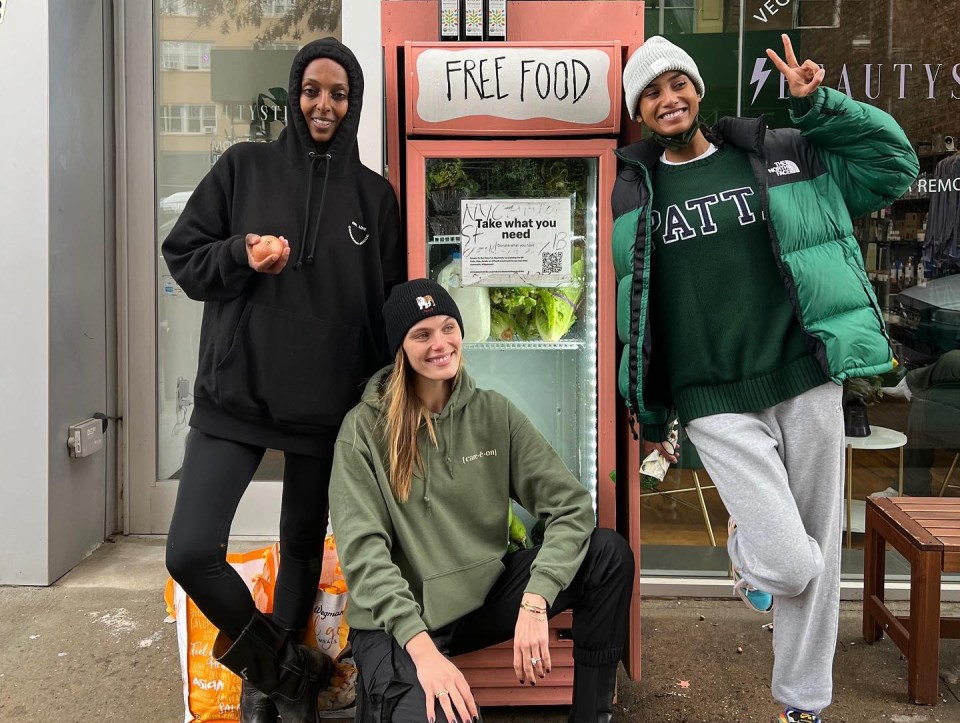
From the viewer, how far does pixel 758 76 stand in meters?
3.68

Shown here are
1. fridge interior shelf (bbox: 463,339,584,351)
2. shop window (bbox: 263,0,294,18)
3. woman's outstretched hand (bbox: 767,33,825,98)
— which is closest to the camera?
woman's outstretched hand (bbox: 767,33,825,98)

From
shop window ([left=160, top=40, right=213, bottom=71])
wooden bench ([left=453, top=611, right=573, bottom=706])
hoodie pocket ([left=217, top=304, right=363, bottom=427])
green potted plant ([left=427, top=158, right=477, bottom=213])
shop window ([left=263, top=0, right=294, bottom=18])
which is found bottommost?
wooden bench ([left=453, top=611, right=573, bottom=706])

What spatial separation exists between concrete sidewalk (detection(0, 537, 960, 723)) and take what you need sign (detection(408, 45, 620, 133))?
192 centimetres

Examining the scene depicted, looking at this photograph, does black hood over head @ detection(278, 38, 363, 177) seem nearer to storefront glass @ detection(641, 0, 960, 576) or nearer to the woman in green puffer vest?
the woman in green puffer vest

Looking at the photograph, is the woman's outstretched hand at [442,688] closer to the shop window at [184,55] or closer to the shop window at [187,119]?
the shop window at [187,119]

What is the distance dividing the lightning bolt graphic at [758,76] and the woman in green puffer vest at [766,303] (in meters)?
1.34

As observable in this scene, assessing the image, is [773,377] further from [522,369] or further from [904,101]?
[904,101]

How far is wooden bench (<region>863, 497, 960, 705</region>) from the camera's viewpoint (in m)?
2.85

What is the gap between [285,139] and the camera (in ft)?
8.64

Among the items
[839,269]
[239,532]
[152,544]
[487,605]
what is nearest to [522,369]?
[487,605]

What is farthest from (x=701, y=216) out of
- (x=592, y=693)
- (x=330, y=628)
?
(x=330, y=628)

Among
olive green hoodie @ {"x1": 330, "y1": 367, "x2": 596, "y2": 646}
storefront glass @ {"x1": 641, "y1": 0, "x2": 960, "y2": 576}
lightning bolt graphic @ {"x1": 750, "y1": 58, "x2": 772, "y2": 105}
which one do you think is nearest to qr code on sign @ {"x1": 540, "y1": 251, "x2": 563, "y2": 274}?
olive green hoodie @ {"x1": 330, "y1": 367, "x2": 596, "y2": 646}

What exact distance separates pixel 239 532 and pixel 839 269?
3.14 m

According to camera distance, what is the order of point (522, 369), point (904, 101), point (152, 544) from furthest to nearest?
point (152, 544) < point (904, 101) < point (522, 369)
